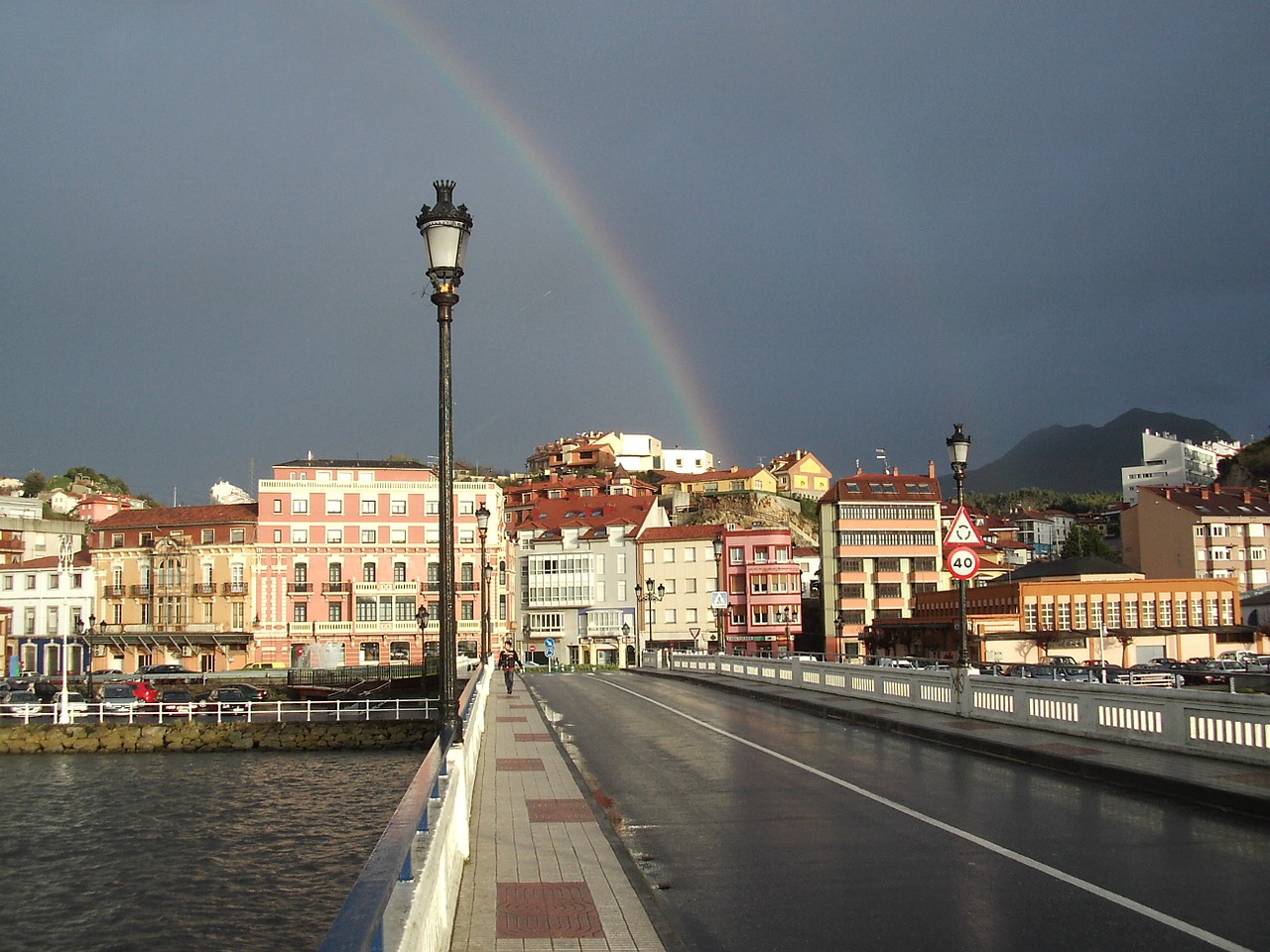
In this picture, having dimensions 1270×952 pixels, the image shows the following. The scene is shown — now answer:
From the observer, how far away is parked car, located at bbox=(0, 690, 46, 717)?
5275cm

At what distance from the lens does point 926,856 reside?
414 inches

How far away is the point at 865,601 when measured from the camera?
320 feet

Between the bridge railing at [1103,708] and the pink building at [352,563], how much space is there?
2375 inches

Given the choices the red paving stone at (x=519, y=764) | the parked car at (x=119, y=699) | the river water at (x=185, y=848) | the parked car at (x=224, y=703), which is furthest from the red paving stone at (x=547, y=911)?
the parked car at (x=119, y=699)

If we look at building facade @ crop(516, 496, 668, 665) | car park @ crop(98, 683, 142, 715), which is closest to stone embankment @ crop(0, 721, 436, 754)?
car park @ crop(98, 683, 142, 715)

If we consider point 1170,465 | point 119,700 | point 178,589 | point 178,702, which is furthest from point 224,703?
point 1170,465

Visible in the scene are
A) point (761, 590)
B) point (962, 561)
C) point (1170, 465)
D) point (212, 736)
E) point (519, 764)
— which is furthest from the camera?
point (1170, 465)

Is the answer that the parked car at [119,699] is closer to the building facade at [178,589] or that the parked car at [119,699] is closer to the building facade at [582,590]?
the building facade at [178,589]

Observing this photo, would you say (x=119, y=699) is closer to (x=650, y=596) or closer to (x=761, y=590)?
(x=650, y=596)

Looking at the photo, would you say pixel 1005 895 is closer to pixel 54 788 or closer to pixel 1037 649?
pixel 54 788

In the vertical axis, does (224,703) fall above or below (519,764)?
below

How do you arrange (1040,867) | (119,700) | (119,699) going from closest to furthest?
(1040,867), (119,700), (119,699)

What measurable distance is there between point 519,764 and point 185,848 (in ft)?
45.7

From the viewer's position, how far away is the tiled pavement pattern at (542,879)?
7.79 metres
